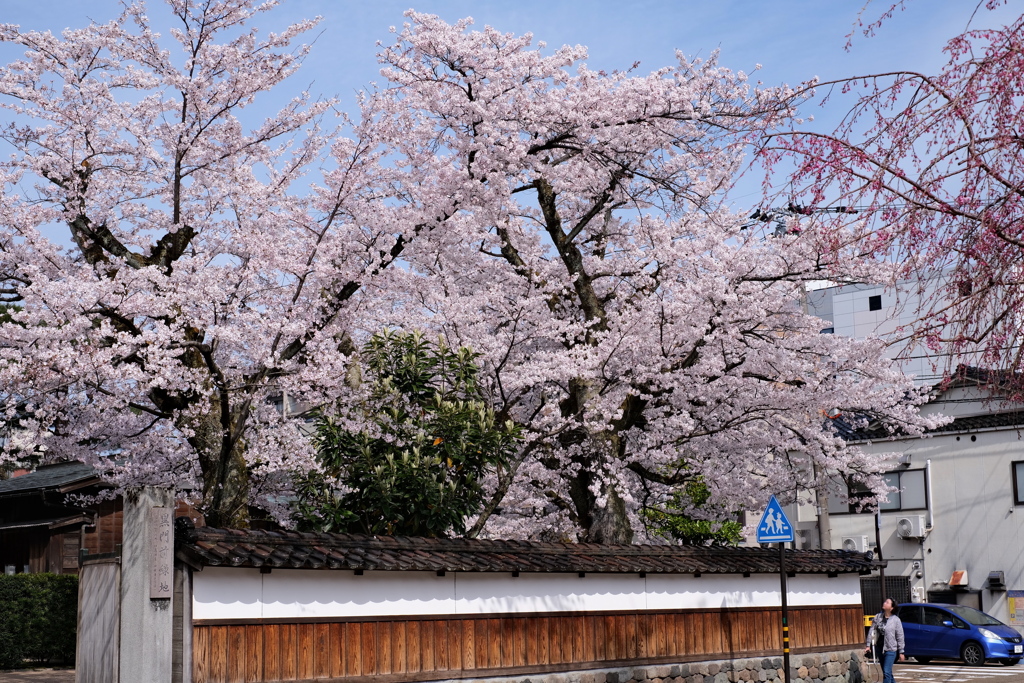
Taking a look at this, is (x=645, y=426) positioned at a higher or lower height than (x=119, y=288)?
lower

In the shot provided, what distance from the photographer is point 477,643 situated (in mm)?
13766

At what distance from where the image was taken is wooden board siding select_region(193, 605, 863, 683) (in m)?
11.5

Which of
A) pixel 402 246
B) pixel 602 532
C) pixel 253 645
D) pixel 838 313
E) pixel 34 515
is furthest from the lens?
pixel 838 313

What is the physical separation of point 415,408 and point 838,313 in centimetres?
5276

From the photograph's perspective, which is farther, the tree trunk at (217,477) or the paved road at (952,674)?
the paved road at (952,674)

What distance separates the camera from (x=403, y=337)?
1501cm

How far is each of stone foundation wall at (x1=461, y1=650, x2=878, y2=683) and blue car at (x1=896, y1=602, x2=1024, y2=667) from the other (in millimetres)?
8533

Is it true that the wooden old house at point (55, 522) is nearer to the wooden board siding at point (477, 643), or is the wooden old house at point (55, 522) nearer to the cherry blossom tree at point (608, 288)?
the cherry blossom tree at point (608, 288)

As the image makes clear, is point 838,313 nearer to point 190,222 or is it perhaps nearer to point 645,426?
point 645,426

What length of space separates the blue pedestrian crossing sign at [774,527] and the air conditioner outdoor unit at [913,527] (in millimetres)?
21120

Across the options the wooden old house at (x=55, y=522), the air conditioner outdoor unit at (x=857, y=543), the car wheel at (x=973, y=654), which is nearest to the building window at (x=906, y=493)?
the air conditioner outdoor unit at (x=857, y=543)

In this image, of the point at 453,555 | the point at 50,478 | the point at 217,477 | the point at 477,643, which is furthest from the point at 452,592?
the point at 50,478

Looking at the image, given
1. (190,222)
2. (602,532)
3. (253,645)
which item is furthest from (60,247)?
(602,532)

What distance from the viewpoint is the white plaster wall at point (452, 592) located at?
11445 millimetres
